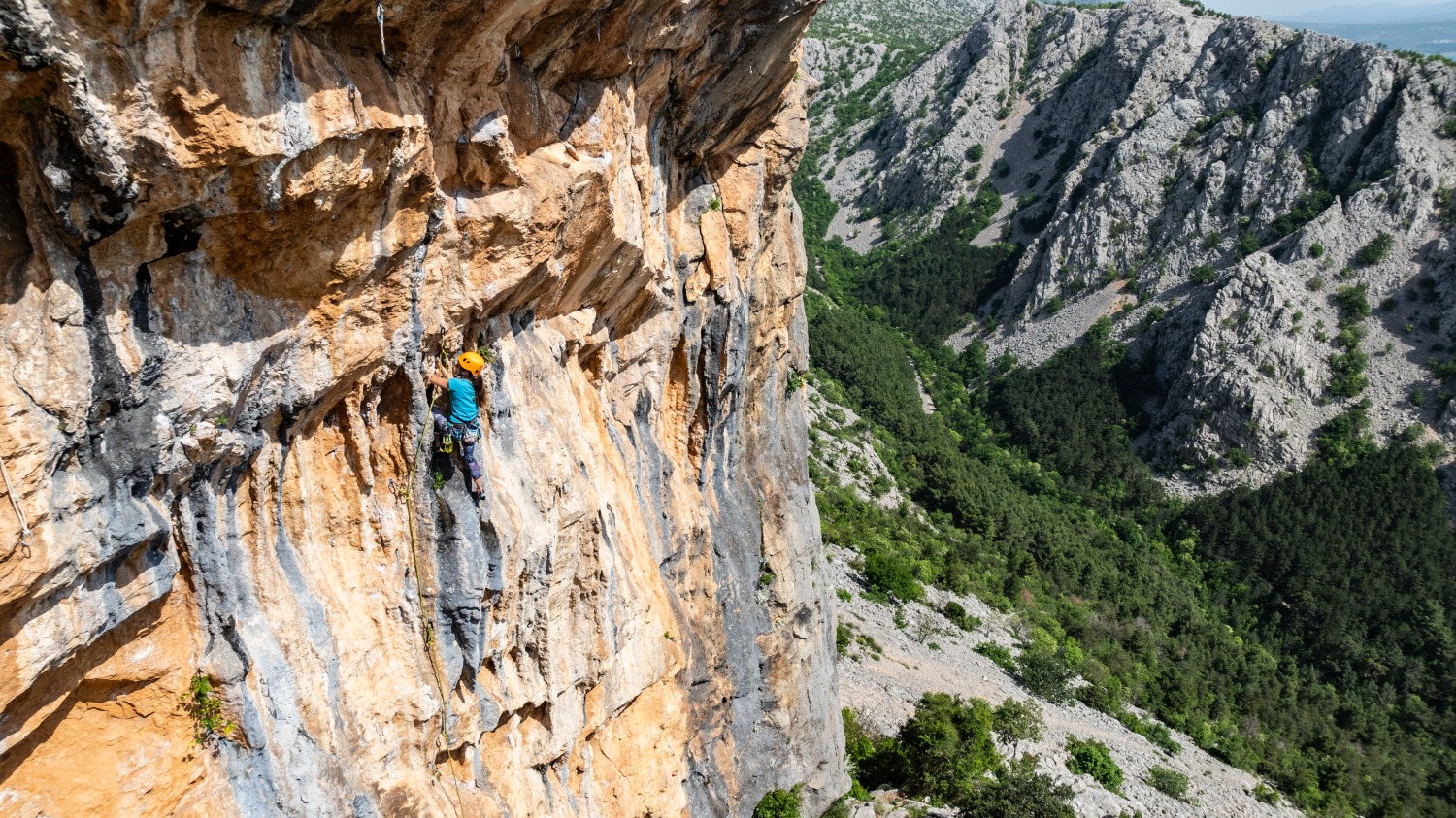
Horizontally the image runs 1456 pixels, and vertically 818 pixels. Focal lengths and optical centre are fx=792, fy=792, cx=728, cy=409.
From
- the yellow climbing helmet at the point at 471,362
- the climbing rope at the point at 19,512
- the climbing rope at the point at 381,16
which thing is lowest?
the climbing rope at the point at 19,512

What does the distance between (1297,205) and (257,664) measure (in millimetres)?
82881

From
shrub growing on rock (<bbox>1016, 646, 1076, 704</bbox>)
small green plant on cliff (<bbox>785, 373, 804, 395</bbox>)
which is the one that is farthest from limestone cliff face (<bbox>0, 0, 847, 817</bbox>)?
shrub growing on rock (<bbox>1016, 646, 1076, 704</bbox>)

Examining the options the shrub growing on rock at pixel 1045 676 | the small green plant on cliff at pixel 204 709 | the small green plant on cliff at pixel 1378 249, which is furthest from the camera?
the small green plant on cliff at pixel 1378 249

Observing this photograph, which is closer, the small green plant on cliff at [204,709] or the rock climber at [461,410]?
the small green plant on cliff at [204,709]

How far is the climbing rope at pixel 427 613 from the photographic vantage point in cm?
873

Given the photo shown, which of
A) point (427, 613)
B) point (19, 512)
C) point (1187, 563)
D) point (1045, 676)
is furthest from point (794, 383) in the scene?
point (1187, 563)

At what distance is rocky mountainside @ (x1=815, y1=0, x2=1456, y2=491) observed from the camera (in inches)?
2392

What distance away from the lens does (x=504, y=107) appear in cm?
885

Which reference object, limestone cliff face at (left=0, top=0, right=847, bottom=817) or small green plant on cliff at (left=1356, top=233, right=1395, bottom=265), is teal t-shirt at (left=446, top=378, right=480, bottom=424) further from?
small green plant on cliff at (left=1356, top=233, right=1395, bottom=265)

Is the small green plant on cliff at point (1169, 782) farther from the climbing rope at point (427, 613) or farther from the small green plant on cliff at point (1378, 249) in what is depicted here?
the small green plant on cliff at point (1378, 249)

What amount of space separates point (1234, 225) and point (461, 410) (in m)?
79.5

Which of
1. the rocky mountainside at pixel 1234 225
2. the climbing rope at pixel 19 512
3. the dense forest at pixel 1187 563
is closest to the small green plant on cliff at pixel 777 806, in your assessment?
the climbing rope at pixel 19 512

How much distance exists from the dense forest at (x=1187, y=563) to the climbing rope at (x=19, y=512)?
1459 inches

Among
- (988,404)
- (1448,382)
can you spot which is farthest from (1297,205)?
(988,404)
